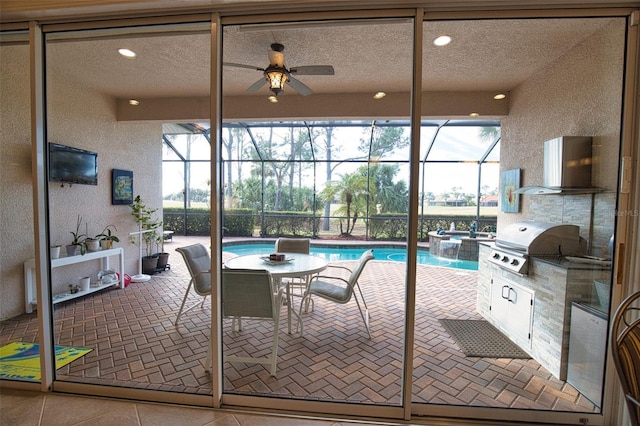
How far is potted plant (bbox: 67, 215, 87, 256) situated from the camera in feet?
11.3

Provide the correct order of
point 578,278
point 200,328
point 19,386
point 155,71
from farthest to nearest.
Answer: point 155,71
point 200,328
point 578,278
point 19,386

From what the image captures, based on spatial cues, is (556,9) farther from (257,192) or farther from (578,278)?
(257,192)

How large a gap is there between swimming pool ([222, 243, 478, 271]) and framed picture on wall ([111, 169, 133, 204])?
85.0 inches

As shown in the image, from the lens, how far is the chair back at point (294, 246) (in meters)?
3.56

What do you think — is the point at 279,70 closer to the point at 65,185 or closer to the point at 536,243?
the point at 536,243

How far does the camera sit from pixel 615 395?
1.62 meters

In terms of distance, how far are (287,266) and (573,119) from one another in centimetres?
278

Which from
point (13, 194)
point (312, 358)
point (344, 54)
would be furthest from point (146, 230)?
point (344, 54)

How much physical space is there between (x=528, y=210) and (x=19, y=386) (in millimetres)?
4530

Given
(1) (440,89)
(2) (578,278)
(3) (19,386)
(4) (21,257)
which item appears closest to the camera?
(3) (19,386)

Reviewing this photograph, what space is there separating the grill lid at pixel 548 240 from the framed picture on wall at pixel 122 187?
5.11 metres

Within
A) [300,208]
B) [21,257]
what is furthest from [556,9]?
[300,208]

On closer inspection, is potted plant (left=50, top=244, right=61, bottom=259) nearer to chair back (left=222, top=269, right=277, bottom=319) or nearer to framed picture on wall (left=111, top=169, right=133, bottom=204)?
framed picture on wall (left=111, top=169, right=133, bottom=204)

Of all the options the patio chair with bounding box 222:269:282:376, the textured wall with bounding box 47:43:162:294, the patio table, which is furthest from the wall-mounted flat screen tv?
the patio chair with bounding box 222:269:282:376
